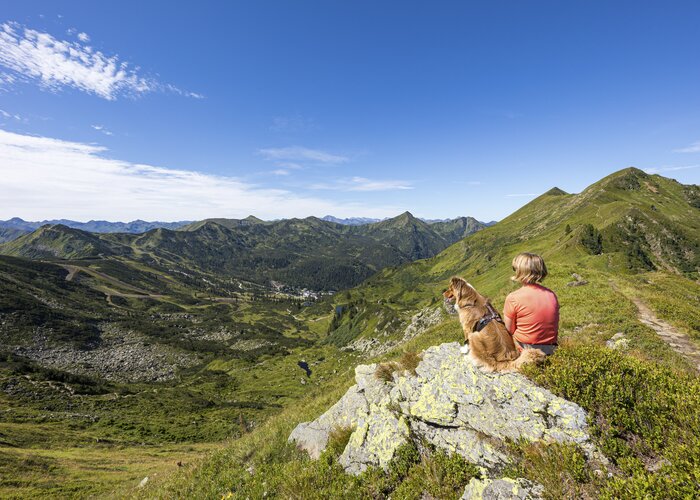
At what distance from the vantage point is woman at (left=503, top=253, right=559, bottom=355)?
8.52 metres

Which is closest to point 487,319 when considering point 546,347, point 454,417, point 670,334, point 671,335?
point 546,347

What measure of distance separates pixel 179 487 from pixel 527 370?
14.9 metres

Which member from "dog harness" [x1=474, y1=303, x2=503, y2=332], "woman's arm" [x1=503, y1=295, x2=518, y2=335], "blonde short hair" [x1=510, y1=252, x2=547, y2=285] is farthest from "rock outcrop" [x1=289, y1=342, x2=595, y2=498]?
"blonde short hair" [x1=510, y1=252, x2=547, y2=285]

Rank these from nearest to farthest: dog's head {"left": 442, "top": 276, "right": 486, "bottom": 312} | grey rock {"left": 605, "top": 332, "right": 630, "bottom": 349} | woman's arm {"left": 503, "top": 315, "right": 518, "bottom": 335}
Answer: woman's arm {"left": 503, "top": 315, "right": 518, "bottom": 335} < dog's head {"left": 442, "top": 276, "right": 486, "bottom": 312} < grey rock {"left": 605, "top": 332, "right": 630, "bottom": 349}

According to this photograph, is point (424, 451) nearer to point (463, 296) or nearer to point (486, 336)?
point (486, 336)

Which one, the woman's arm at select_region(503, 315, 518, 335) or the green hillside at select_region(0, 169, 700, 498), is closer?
the green hillside at select_region(0, 169, 700, 498)

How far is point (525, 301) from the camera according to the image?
8.62 meters

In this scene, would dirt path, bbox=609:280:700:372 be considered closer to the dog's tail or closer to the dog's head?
the dog's tail

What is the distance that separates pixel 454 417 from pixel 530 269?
4.69 meters

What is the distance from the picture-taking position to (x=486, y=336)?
9.11m

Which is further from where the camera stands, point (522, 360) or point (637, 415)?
point (522, 360)

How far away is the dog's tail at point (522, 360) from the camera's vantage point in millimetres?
8523

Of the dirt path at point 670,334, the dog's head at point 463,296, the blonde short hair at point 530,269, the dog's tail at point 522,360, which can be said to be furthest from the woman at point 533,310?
the dirt path at point 670,334

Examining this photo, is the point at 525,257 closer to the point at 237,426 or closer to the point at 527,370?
the point at 527,370
